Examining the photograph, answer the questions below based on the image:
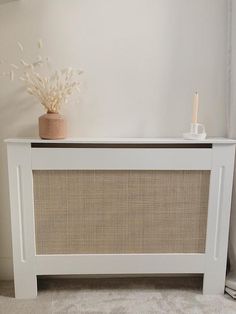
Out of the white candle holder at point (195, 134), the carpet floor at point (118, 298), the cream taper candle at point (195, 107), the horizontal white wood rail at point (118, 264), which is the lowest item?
the carpet floor at point (118, 298)

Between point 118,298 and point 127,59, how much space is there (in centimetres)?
128

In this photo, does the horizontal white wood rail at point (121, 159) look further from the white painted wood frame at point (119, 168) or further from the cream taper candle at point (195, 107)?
the cream taper candle at point (195, 107)

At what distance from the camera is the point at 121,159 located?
1.40m

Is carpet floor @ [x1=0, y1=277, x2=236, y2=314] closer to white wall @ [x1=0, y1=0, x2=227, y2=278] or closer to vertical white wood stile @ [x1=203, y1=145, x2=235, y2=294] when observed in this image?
vertical white wood stile @ [x1=203, y1=145, x2=235, y2=294]

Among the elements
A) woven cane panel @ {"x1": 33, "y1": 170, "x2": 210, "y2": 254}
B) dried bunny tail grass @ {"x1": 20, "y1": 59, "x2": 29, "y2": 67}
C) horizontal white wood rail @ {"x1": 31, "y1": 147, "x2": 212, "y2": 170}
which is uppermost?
dried bunny tail grass @ {"x1": 20, "y1": 59, "x2": 29, "y2": 67}

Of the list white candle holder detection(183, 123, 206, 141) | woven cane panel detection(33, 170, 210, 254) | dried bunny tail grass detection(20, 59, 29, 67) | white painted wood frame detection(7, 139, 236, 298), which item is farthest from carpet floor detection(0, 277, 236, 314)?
dried bunny tail grass detection(20, 59, 29, 67)

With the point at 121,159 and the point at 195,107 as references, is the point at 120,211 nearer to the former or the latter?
the point at 121,159

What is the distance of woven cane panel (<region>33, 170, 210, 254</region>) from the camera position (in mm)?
1425

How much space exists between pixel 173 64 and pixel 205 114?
12.9 inches

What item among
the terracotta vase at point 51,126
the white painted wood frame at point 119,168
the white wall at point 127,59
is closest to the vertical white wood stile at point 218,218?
the white painted wood frame at point 119,168

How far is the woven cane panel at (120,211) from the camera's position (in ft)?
4.67

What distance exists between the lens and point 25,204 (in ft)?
4.63

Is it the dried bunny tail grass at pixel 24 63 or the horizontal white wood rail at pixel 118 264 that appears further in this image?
the horizontal white wood rail at pixel 118 264

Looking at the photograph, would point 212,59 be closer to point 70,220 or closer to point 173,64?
point 173,64
